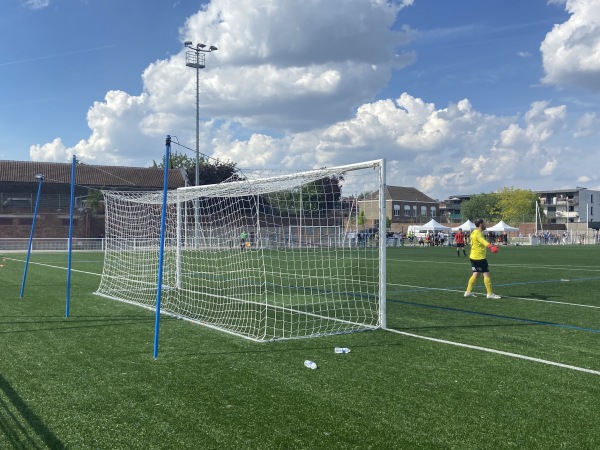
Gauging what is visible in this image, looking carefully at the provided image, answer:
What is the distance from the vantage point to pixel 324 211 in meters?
12.4

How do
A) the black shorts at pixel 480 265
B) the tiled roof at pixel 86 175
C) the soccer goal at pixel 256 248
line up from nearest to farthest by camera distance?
the soccer goal at pixel 256 248 < the black shorts at pixel 480 265 < the tiled roof at pixel 86 175

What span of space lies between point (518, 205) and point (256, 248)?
94.0m

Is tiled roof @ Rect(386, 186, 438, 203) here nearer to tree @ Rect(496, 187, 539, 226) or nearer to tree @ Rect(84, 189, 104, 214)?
tree @ Rect(496, 187, 539, 226)

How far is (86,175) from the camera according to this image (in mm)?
56000

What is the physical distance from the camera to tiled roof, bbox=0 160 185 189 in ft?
172

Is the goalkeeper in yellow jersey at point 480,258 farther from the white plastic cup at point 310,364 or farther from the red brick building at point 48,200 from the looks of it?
the red brick building at point 48,200

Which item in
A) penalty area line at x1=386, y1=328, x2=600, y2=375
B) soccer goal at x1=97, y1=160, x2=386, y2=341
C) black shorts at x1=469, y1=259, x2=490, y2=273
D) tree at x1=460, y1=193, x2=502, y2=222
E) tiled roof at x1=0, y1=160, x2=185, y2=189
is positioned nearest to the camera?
penalty area line at x1=386, y1=328, x2=600, y2=375

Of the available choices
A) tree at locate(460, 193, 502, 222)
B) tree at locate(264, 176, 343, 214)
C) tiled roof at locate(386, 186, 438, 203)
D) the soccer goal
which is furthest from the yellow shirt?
tree at locate(460, 193, 502, 222)

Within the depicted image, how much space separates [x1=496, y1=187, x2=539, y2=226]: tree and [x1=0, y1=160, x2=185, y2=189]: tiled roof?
62355 millimetres

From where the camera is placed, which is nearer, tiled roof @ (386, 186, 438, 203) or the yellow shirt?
the yellow shirt

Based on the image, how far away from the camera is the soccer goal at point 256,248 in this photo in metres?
9.60

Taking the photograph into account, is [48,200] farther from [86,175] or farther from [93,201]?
[86,175]

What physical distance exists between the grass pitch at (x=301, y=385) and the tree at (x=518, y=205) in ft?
302

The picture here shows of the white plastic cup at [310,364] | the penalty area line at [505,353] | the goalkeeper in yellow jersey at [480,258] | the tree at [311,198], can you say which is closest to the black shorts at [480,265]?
the goalkeeper in yellow jersey at [480,258]
